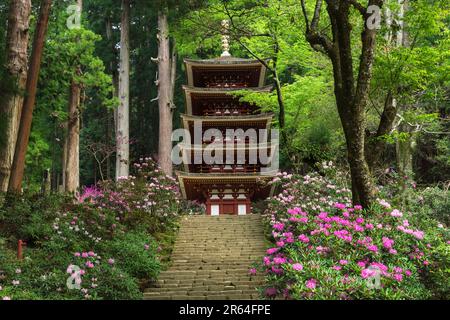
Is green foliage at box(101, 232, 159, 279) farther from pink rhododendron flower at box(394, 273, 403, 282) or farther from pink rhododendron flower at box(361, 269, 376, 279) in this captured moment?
pink rhododendron flower at box(394, 273, 403, 282)

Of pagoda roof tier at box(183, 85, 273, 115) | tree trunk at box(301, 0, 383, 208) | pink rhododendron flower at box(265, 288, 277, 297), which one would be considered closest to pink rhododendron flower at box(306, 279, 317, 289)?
pink rhododendron flower at box(265, 288, 277, 297)

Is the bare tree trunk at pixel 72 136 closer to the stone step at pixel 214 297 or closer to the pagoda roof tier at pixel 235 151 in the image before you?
the pagoda roof tier at pixel 235 151

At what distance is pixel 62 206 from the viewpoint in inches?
424

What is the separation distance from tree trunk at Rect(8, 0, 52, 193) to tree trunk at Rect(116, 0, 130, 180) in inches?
423

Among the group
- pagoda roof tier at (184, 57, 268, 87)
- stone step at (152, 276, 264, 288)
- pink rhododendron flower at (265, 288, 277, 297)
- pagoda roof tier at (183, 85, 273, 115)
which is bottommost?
stone step at (152, 276, 264, 288)

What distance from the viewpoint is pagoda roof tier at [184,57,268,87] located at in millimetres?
19188

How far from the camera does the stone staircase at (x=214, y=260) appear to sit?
8602mm

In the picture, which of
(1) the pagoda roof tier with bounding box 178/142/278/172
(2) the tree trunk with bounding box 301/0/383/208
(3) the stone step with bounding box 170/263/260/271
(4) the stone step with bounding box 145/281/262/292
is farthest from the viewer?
(1) the pagoda roof tier with bounding box 178/142/278/172

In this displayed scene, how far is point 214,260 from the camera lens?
10922 millimetres

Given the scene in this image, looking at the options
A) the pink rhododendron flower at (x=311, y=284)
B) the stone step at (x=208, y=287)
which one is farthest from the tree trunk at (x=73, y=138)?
the pink rhododendron flower at (x=311, y=284)

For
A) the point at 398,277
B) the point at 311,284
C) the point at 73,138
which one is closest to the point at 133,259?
the point at 311,284

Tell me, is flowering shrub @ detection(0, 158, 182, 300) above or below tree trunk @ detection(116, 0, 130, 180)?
below
